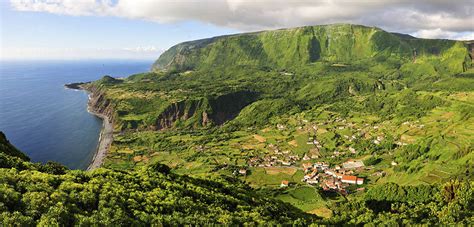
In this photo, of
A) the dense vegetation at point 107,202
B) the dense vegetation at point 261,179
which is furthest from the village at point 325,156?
the dense vegetation at point 107,202

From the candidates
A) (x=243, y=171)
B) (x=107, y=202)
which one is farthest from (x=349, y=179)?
(x=107, y=202)

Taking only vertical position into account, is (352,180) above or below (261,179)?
above

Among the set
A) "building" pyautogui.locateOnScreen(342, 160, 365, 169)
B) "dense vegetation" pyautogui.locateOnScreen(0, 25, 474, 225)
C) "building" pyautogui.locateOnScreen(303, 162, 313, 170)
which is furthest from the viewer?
"building" pyautogui.locateOnScreen(303, 162, 313, 170)

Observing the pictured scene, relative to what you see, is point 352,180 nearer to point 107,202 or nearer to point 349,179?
point 349,179

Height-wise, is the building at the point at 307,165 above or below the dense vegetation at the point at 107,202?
below

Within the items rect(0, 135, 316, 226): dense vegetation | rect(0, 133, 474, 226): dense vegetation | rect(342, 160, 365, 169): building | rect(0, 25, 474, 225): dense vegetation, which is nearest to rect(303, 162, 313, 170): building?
rect(0, 25, 474, 225): dense vegetation

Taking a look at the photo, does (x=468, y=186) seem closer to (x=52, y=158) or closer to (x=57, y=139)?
(x=52, y=158)

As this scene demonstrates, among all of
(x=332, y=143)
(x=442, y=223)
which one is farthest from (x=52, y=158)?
(x=442, y=223)

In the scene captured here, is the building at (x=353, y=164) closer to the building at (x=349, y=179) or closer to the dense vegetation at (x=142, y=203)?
the building at (x=349, y=179)

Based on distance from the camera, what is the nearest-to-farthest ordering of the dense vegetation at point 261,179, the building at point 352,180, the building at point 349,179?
the dense vegetation at point 261,179, the building at point 352,180, the building at point 349,179

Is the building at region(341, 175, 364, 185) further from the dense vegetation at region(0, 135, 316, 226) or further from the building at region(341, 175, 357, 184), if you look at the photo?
the dense vegetation at region(0, 135, 316, 226)

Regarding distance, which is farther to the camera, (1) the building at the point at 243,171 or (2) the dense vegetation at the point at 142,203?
(1) the building at the point at 243,171
